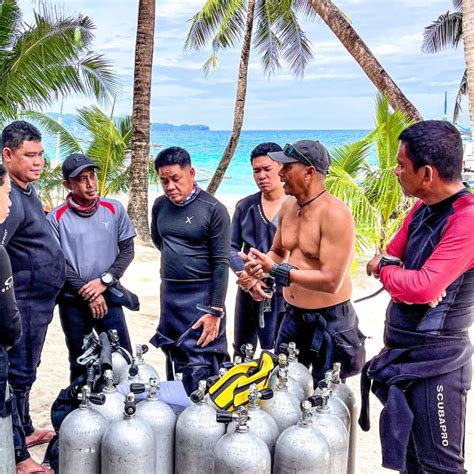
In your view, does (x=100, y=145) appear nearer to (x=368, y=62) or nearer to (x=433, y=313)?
(x=368, y=62)

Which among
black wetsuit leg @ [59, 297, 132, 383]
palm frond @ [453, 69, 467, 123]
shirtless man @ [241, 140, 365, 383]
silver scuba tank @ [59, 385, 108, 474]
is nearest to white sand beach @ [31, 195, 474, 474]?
black wetsuit leg @ [59, 297, 132, 383]

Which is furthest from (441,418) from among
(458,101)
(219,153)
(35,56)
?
(219,153)

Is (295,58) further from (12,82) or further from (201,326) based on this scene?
(201,326)

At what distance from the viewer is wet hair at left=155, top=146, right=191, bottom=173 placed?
175 inches

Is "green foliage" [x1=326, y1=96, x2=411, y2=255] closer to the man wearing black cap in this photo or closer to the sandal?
the man wearing black cap

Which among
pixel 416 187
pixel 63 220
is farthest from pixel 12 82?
pixel 416 187

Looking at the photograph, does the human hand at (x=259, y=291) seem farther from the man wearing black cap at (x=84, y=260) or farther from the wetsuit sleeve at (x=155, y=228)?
the man wearing black cap at (x=84, y=260)

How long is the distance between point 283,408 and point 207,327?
6.12 feet

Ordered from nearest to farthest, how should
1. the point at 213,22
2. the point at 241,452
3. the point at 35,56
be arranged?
the point at 241,452 → the point at 35,56 → the point at 213,22

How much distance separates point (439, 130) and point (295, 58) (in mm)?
22188

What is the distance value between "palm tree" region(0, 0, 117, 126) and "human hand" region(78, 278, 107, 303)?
27.8 feet

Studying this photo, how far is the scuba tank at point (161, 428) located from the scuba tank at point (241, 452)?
27 centimetres

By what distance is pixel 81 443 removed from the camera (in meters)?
2.58

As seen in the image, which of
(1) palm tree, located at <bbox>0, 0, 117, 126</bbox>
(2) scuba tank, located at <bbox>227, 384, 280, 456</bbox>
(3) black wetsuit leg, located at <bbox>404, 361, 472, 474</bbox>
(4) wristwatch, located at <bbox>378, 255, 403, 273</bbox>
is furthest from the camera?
(1) palm tree, located at <bbox>0, 0, 117, 126</bbox>
